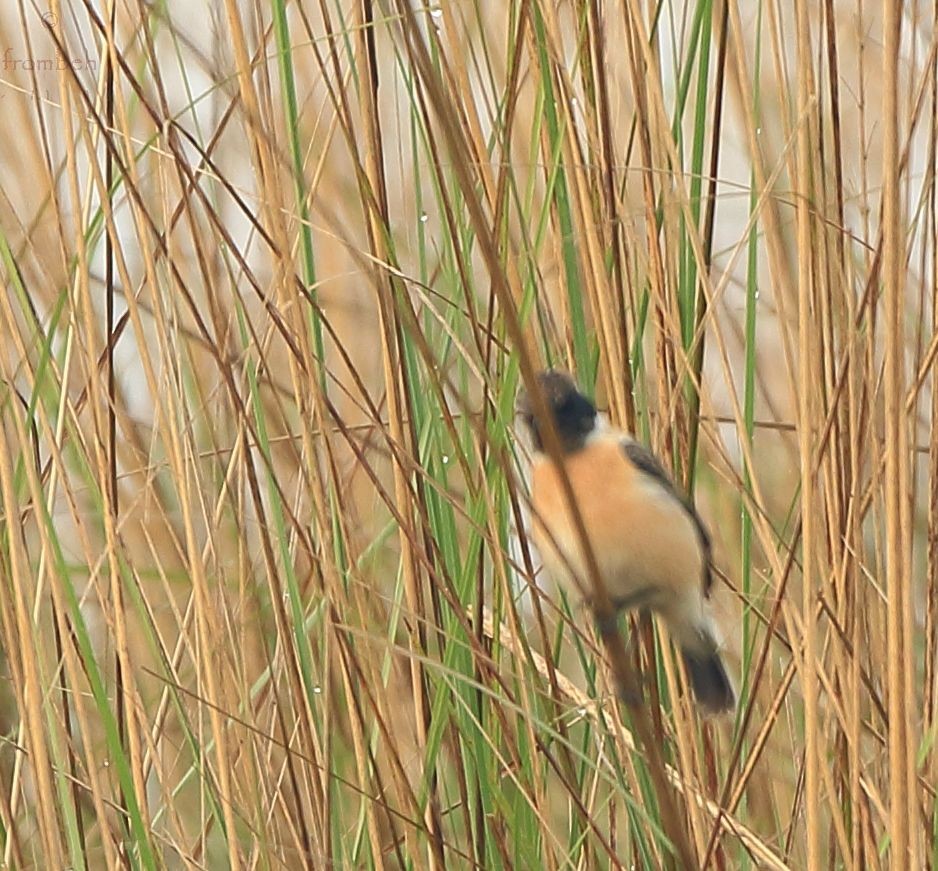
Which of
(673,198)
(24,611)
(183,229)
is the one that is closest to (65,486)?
(24,611)

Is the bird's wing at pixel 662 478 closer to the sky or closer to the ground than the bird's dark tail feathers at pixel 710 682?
closer to the sky

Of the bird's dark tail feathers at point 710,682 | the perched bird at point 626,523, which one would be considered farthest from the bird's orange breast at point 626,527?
the bird's dark tail feathers at point 710,682

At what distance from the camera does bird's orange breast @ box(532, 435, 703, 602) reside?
1.20 meters

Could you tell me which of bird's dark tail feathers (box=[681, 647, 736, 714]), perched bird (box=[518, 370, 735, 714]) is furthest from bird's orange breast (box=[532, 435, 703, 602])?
bird's dark tail feathers (box=[681, 647, 736, 714])

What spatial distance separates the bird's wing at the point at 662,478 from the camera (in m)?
1.13

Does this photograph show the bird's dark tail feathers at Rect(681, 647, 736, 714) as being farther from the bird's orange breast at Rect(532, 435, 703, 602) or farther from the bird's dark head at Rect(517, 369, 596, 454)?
the bird's dark head at Rect(517, 369, 596, 454)

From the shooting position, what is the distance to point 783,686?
3.43 ft

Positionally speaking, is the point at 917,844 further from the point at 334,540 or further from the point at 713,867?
the point at 334,540

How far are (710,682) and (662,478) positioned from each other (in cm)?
24

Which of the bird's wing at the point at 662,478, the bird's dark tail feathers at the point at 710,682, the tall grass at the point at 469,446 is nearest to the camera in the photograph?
the tall grass at the point at 469,446

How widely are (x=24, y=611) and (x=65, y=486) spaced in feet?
0.39

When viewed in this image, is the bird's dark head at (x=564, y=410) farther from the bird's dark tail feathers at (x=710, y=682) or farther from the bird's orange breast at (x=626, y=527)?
the bird's dark tail feathers at (x=710, y=682)

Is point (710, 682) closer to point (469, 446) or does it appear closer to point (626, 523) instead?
point (626, 523)

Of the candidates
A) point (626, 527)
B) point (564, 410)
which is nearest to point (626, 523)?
point (626, 527)
